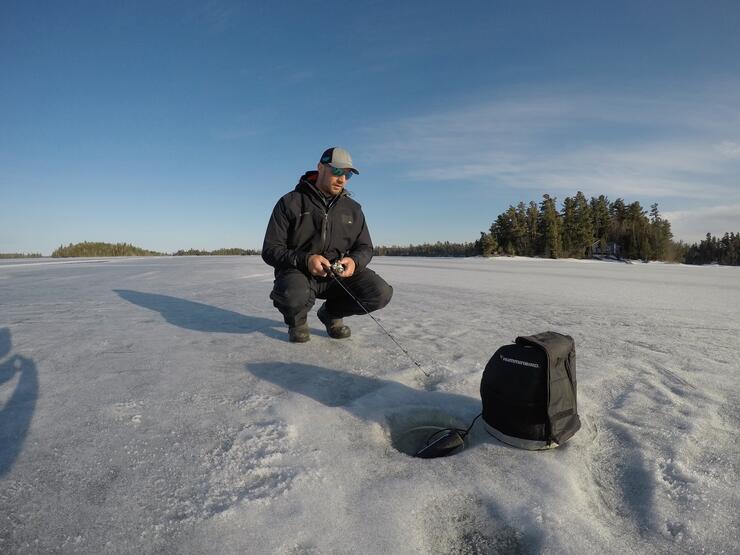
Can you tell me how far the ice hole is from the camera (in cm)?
190

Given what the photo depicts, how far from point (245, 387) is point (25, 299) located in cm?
552

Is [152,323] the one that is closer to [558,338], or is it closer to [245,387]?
[245,387]

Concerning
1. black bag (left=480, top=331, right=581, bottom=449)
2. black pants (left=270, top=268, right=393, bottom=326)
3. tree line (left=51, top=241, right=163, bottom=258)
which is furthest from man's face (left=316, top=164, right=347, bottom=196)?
tree line (left=51, top=241, right=163, bottom=258)

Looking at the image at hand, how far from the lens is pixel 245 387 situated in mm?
2342

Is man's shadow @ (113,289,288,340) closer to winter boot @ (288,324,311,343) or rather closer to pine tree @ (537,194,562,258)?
winter boot @ (288,324,311,343)

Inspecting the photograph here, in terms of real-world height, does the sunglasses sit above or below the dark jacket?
above

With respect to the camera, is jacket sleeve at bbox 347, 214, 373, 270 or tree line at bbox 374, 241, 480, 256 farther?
tree line at bbox 374, 241, 480, 256

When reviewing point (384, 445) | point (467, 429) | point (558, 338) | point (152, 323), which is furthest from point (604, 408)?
point (152, 323)

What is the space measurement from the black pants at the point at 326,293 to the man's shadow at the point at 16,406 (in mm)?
1731

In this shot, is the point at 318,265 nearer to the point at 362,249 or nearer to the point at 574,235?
the point at 362,249

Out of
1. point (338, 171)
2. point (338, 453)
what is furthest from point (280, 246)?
point (338, 453)

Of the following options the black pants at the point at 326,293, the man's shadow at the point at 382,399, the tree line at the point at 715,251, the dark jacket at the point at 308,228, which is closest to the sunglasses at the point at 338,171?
the dark jacket at the point at 308,228

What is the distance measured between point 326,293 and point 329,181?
112 centimetres

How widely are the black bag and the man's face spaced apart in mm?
2368
